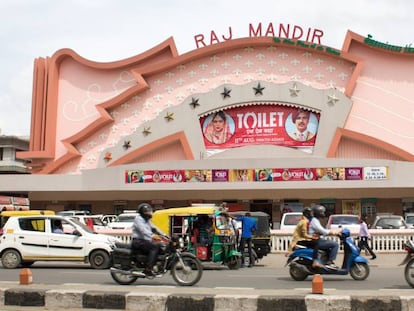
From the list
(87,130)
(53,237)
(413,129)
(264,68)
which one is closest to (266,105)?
(264,68)

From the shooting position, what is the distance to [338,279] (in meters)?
13.7

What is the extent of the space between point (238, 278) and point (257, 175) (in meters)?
21.6

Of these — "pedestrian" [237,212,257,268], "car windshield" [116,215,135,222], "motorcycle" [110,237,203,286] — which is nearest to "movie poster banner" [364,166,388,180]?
"car windshield" [116,215,135,222]

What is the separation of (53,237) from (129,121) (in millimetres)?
25350

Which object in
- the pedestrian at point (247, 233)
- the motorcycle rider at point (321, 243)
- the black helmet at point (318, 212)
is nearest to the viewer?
the motorcycle rider at point (321, 243)

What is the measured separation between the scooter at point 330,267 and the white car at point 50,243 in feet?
19.8

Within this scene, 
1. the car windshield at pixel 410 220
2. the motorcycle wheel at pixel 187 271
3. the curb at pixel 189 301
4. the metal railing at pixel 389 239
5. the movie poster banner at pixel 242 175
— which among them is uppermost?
the movie poster banner at pixel 242 175

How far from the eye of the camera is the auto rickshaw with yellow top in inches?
658

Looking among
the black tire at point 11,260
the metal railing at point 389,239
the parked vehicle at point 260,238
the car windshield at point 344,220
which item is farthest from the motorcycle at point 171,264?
the car windshield at point 344,220

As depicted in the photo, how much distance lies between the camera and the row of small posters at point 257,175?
3472 cm

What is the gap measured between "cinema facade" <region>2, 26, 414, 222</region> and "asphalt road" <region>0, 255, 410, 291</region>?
57.8ft

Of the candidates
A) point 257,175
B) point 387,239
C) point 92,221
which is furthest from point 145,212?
point 257,175

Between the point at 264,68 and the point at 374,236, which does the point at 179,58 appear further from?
the point at 374,236

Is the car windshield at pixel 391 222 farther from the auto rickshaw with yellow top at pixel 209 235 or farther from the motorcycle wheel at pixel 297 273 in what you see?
the motorcycle wheel at pixel 297 273
